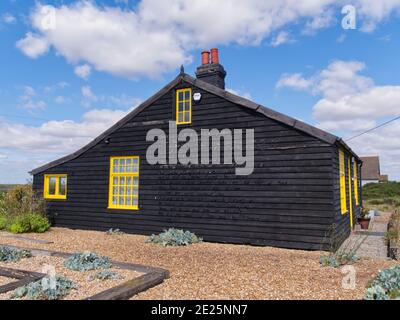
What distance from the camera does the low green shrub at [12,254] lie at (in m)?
6.90

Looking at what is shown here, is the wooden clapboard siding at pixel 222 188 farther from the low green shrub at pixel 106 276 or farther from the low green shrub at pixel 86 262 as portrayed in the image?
the low green shrub at pixel 106 276

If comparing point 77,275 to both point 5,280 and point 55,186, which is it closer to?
point 5,280

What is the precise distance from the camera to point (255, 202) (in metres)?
9.54

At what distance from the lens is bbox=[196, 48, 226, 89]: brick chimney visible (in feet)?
37.2

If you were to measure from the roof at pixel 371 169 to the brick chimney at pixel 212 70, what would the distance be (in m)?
36.6

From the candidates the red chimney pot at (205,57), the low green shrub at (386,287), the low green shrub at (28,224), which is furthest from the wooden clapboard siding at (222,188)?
the low green shrub at (386,287)

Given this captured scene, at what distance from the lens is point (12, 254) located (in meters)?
7.05

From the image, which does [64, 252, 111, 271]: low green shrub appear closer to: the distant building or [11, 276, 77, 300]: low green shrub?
[11, 276, 77, 300]: low green shrub

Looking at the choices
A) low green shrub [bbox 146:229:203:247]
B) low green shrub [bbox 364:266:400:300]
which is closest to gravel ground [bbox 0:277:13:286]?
low green shrub [bbox 146:229:203:247]

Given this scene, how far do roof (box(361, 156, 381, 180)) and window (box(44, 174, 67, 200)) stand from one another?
3865 cm

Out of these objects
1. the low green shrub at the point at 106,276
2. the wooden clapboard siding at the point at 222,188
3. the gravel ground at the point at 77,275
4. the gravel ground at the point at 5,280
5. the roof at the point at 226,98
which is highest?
the roof at the point at 226,98

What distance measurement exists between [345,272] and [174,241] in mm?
4781

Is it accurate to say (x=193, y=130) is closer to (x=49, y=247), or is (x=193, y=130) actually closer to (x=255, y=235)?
(x=255, y=235)
